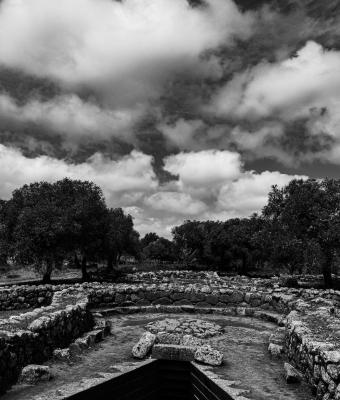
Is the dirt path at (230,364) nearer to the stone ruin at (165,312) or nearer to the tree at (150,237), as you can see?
the stone ruin at (165,312)

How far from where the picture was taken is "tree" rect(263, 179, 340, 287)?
1152 inches

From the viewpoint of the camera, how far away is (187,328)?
14383 millimetres

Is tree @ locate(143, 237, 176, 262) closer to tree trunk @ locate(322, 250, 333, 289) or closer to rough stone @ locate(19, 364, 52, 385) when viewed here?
tree trunk @ locate(322, 250, 333, 289)

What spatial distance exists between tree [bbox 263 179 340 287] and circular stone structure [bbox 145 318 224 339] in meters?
17.1

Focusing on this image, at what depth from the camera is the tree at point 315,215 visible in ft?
96.0

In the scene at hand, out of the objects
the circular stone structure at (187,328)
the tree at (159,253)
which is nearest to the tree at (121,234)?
the tree at (159,253)

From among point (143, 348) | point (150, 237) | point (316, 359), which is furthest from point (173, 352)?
point (150, 237)

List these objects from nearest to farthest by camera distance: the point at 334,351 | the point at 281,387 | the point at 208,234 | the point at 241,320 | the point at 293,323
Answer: the point at 334,351 → the point at 281,387 → the point at 293,323 → the point at 241,320 → the point at 208,234

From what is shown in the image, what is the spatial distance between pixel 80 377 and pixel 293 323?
6.09 m

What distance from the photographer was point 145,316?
59.2 feet

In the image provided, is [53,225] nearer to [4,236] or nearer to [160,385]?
[4,236]

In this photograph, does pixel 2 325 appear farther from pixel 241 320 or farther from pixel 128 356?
pixel 241 320

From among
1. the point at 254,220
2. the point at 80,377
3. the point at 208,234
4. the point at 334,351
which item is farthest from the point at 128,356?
the point at 208,234

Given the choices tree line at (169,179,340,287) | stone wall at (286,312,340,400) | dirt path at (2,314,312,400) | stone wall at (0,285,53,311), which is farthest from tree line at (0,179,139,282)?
stone wall at (286,312,340,400)
